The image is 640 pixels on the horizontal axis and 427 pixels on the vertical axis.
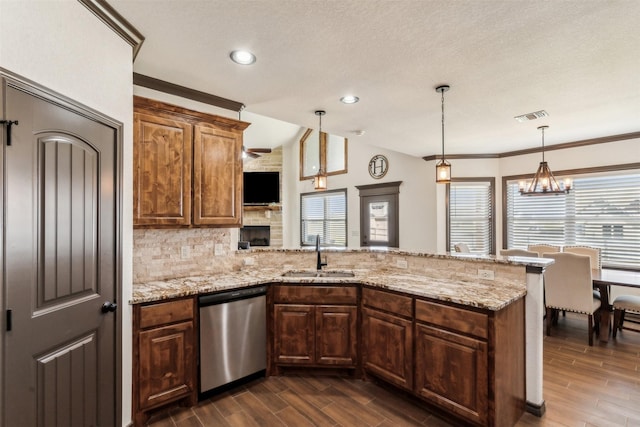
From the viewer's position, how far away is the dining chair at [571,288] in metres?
3.50

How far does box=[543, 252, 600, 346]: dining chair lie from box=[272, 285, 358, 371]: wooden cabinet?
2406 millimetres

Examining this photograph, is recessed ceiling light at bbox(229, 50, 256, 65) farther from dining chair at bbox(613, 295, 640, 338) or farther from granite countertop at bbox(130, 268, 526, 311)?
dining chair at bbox(613, 295, 640, 338)

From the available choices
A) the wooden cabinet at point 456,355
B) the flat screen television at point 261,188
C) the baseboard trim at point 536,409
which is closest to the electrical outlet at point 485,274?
the wooden cabinet at point 456,355

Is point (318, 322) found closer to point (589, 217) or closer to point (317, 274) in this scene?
point (317, 274)

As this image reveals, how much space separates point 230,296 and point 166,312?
49 cm

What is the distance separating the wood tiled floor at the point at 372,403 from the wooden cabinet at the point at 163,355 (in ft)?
0.56

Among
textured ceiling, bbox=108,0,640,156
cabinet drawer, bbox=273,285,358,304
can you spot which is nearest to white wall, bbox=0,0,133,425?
textured ceiling, bbox=108,0,640,156

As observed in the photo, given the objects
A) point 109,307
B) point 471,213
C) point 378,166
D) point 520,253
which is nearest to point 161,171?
point 109,307

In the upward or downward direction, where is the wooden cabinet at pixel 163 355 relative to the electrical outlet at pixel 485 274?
downward

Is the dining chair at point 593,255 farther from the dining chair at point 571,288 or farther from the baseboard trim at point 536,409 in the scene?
the baseboard trim at point 536,409

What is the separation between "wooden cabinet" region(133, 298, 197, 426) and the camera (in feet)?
7.13

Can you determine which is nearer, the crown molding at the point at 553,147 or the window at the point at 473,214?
the crown molding at the point at 553,147

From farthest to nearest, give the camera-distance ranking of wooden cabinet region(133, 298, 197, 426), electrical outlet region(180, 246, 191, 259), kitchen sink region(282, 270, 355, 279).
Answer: kitchen sink region(282, 270, 355, 279) → electrical outlet region(180, 246, 191, 259) → wooden cabinet region(133, 298, 197, 426)

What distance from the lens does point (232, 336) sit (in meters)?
2.60
